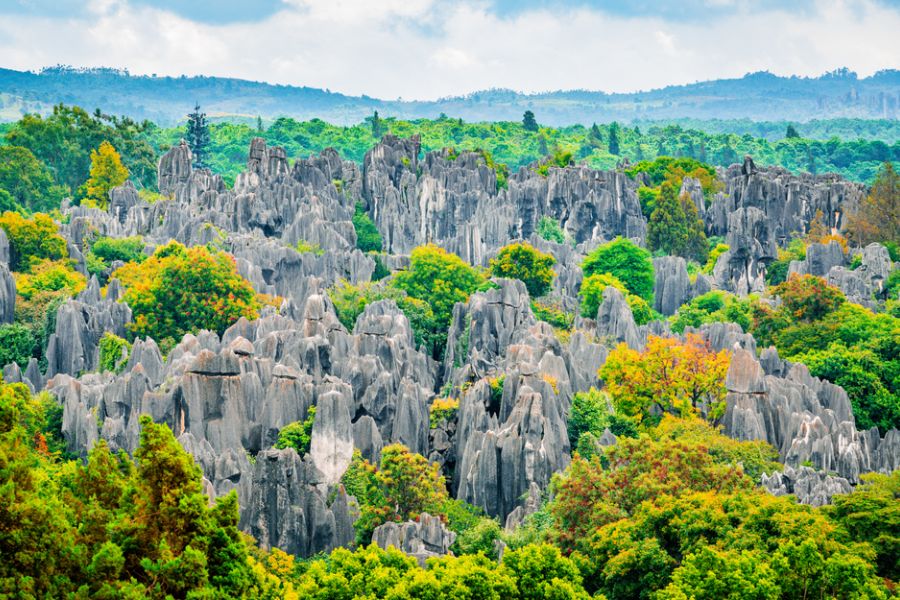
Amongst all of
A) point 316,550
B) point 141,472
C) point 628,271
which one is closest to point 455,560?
point 141,472

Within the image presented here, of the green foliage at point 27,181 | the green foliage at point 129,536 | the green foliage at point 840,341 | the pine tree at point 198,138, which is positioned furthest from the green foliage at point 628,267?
the pine tree at point 198,138

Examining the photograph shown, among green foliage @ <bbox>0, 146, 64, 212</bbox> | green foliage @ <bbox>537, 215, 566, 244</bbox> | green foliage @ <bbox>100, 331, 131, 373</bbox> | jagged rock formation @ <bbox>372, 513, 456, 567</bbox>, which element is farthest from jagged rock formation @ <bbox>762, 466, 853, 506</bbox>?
green foliage @ <bbox>0, 146, 64, 212</bbox>

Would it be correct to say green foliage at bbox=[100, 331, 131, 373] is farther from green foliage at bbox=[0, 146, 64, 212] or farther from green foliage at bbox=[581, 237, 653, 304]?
green foliage at bbox=[0, 146, 64, 212]

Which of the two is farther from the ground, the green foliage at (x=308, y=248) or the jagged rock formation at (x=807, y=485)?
the green foliage at (x=308, y=248)

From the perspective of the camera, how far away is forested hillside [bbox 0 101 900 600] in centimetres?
2253

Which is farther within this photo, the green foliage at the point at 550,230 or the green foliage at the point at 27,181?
the green foliage at the point at 27,181

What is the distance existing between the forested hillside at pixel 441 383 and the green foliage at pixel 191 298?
15 centimetres

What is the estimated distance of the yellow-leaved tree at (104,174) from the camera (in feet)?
264

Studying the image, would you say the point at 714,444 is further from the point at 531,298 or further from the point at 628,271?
the point at 628,271

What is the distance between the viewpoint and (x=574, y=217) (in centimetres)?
8081

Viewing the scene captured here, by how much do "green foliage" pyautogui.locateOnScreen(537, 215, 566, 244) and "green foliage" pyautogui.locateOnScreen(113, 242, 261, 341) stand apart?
2925 centimetres

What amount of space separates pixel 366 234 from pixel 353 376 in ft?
114

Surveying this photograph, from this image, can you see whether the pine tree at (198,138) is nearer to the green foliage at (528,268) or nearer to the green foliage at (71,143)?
the green foliage at (71,143)

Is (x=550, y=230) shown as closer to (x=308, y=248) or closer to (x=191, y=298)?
(x=308, y=248)
